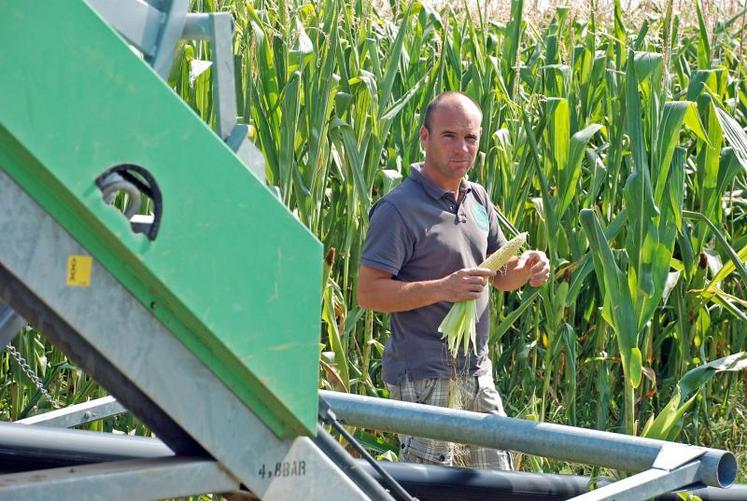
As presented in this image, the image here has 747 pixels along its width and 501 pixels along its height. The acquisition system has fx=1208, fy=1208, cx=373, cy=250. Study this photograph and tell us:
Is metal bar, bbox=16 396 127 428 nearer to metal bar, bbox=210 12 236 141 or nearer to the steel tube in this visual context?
the steel tube

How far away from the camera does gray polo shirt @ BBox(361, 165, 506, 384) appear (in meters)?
3.86

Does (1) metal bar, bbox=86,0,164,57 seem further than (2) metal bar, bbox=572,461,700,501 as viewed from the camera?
No

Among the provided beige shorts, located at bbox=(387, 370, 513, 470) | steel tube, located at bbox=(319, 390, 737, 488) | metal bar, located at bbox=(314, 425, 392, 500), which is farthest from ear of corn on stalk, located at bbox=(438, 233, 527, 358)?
metal bar, located at bbox=(314, 425, 392, 500)

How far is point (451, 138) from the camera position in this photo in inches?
155

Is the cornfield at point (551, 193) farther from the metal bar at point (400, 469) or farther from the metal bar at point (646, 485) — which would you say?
the metal bar at point (646, 485)

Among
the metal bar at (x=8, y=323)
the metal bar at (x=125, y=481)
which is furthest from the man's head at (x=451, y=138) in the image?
the metal bar at (x=125, y=481)

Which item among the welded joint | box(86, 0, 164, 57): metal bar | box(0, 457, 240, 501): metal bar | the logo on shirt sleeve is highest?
box(86, 0, 164, 57): metal bar

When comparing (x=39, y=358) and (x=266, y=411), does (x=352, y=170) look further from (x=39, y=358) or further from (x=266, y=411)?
(x=266, y=411)

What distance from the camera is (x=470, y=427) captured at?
110 inches

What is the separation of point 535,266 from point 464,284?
0.39 meters

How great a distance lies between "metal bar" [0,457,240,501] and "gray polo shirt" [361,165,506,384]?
1.97m

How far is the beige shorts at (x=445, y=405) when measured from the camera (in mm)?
3867

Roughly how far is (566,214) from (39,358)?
7.91ft

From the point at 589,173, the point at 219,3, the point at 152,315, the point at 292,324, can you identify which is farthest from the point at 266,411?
the point at 219,3
